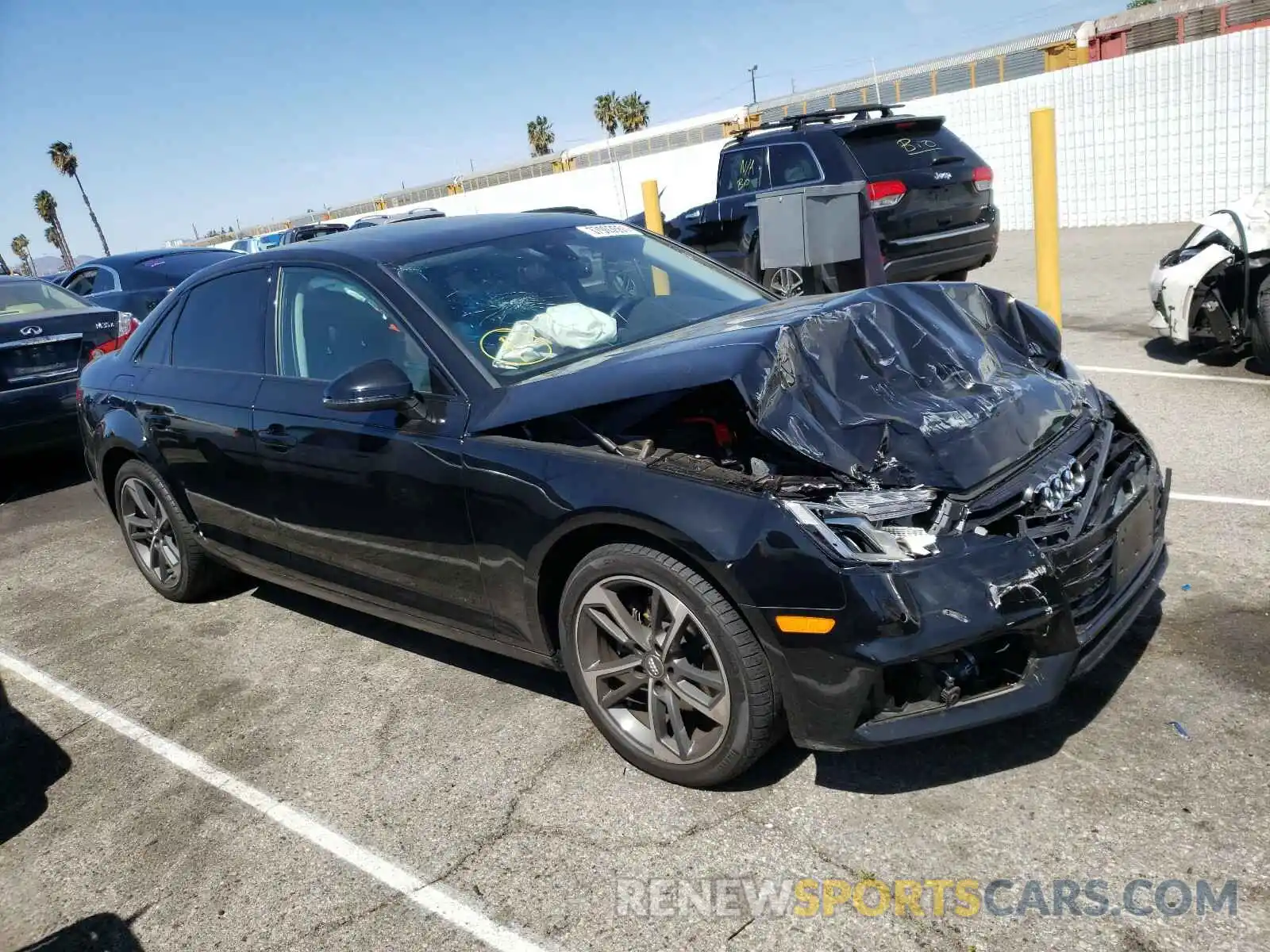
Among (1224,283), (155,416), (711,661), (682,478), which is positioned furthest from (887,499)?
(1224,283)

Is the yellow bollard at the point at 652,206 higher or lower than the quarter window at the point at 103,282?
lower

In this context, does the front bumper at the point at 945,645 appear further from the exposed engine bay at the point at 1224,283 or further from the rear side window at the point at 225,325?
the exposed engine bay at the point at 1224,283

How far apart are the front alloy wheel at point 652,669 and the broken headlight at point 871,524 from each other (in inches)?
18.6

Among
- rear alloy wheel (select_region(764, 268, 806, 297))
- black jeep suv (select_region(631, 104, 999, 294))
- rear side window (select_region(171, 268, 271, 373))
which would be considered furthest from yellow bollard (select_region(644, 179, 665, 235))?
rear side window (select_region(171, 268, 271, 373))

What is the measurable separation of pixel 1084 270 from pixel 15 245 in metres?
129

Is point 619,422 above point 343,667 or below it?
above

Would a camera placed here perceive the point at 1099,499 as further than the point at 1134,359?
No

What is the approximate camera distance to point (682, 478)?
2863mm

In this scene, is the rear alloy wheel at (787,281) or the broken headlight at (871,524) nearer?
the broken headlight at (871,524)

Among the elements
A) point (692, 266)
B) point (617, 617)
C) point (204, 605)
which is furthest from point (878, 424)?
point (204, 605)

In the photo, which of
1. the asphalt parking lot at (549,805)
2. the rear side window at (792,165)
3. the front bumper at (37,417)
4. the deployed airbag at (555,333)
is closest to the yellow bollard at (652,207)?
the rear side window at (792,165)

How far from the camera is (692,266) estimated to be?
14.8 ft

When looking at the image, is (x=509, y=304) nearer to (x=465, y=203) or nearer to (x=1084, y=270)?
(x=1084, y=270)

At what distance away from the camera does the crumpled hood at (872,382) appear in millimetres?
2863
